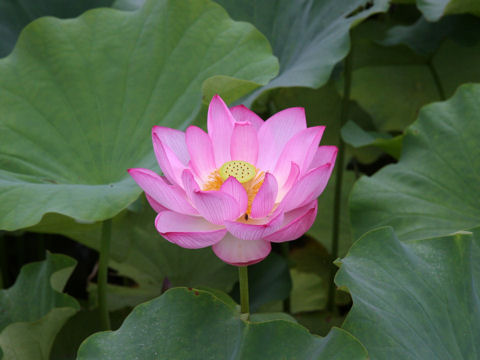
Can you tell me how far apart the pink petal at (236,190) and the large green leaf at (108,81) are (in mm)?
356

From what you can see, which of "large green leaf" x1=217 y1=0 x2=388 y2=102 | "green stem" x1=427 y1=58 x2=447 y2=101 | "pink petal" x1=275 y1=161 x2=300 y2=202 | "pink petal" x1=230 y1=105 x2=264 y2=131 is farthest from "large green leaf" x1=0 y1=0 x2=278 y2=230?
"green stem" x1=427 y1=58 x2=447 y2=101

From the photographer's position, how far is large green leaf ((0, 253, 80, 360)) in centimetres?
92

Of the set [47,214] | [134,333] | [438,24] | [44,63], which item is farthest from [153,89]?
[438,24]

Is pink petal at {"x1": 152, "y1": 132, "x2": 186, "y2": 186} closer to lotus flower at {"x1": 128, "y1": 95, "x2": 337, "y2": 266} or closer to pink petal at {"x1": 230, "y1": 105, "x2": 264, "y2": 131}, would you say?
lotus flower at {"x1": 128, "y1": 95, "x2": 337, "y2": 266}

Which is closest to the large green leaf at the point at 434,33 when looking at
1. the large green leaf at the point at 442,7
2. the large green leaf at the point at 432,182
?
the large green leaf at the point at 442,7

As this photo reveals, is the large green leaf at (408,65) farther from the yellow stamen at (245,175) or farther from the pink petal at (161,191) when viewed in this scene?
the pink petal at (161,191)

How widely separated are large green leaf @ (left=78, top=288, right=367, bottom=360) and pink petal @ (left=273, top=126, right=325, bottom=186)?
0.61 feet

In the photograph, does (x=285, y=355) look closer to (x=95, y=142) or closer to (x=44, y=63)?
(x=95, y=142)

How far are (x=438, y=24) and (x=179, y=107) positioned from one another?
0.86 m

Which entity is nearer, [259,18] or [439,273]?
[439,273]

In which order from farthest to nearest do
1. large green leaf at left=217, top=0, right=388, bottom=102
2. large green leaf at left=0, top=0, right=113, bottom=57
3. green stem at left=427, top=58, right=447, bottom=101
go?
green stem at left=427, top=58, right=447, bottom=101 < large green leaf at left=0, top=0, right=113, bottom=57 < large green leaf at left=217, top=0, right=388, bottom=102

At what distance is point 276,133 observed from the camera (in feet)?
2.74

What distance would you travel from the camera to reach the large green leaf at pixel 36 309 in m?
0.92

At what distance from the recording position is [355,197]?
3.67 feet
